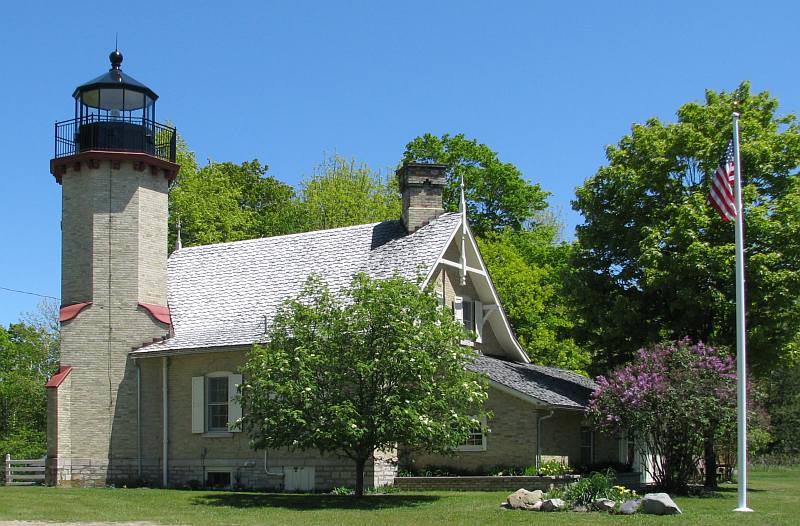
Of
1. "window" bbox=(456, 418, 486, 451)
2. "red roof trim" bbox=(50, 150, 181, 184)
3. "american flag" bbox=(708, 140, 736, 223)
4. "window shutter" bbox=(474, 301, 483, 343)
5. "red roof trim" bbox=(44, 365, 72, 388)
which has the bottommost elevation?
"window" bbox=(456, 418, 486, 451)

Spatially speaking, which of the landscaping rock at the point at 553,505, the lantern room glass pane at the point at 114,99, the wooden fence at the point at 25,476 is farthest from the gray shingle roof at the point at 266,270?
the landscaping rock at the point at 553,505

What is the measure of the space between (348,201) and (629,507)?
35028 millimetres

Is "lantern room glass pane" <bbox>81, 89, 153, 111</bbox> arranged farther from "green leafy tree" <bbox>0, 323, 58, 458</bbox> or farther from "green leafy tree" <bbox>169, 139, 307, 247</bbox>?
"green leafy tree" <bbox>0, 323, 58, 458</bbox>

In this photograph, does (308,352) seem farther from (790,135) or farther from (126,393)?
(790,135)

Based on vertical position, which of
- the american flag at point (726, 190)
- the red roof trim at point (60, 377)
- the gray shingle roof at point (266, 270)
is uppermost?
the american flag at point (726, 190)

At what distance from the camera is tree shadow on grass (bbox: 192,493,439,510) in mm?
21625

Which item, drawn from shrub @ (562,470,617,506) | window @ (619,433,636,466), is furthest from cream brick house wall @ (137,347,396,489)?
window @ (619,433,636,466)

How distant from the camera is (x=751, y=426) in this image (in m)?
26.1

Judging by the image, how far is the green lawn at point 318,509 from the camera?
18.4 m

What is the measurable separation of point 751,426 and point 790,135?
9.68m

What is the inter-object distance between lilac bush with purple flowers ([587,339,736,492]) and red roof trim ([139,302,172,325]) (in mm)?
12587

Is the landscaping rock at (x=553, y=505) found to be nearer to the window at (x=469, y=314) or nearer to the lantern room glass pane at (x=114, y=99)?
the window at (x=469, y=314)

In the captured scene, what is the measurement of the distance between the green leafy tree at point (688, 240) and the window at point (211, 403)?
11.8m

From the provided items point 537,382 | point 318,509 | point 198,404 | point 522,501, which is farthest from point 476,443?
point 318,509
